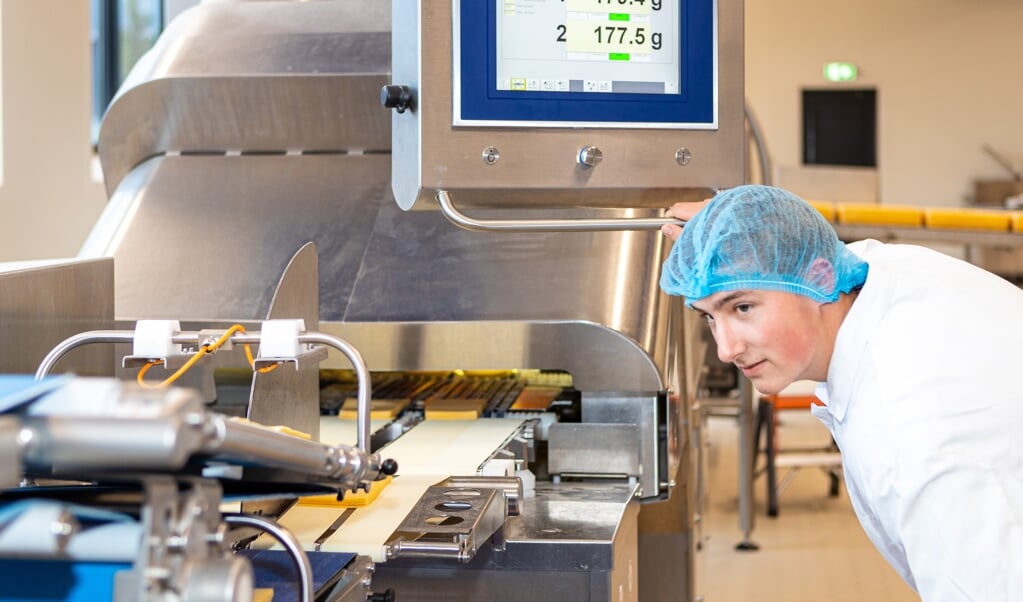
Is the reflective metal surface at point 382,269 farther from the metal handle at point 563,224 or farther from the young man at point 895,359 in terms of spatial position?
the young man at point 895,359

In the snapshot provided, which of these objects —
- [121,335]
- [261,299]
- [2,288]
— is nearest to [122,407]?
[121,335]

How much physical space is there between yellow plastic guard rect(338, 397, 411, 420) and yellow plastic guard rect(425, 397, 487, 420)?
0.20 ft

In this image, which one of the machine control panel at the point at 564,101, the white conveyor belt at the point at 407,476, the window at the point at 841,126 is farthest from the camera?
the window at the point at 841,126

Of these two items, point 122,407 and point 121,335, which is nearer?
point 122,407

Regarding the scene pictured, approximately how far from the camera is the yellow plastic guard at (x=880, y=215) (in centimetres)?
416

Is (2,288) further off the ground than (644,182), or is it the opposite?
(644,182)

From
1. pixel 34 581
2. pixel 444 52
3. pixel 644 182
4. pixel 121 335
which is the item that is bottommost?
pixel 34 581

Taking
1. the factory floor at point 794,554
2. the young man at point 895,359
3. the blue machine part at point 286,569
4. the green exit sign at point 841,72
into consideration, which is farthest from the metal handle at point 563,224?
the green exit sign at point 841,72

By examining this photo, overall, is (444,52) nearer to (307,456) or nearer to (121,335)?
(121,335)

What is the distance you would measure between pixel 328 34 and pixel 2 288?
1196mm

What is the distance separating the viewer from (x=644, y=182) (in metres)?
1.69

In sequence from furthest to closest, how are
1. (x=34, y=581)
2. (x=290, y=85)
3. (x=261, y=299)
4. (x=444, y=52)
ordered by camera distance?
(x=290, y=85) < (x=261, y=299) < (x=444, y=52) < (x=34, y=581)

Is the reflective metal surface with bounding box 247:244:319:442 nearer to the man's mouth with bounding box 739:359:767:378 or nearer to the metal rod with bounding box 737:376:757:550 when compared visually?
the man's mouth with bounding box 739:359:767:378

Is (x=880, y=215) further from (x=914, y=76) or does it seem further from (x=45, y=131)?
(x=914, y=76)
